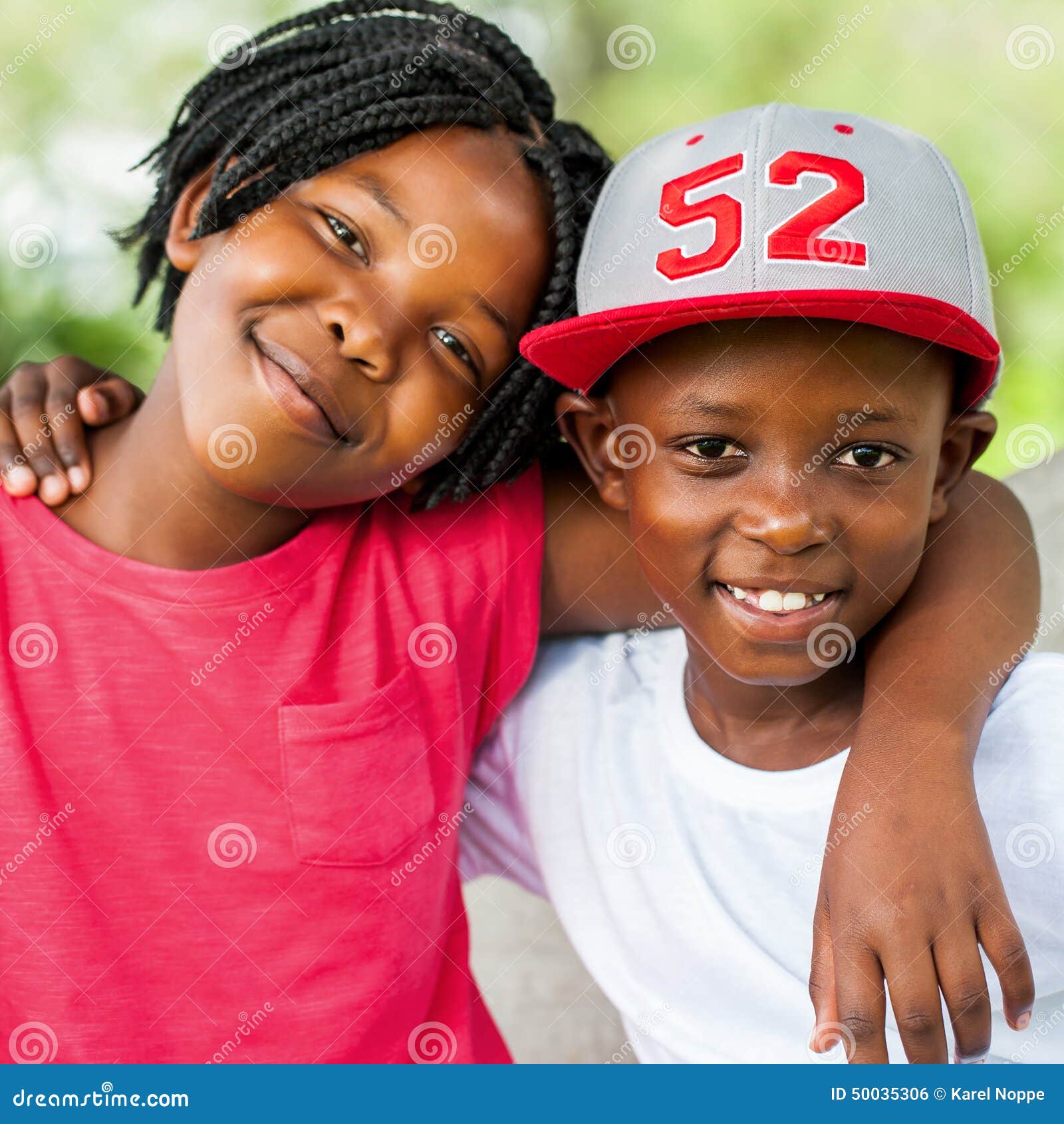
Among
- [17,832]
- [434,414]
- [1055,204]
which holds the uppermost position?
[434,414]

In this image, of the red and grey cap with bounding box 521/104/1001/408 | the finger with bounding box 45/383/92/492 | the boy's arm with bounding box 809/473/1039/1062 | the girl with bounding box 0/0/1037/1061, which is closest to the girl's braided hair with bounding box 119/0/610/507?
the girl with bounding box 0/0/1037/1061

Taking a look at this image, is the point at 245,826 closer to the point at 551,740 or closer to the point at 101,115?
the point at 551,740

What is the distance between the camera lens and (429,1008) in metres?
1.55

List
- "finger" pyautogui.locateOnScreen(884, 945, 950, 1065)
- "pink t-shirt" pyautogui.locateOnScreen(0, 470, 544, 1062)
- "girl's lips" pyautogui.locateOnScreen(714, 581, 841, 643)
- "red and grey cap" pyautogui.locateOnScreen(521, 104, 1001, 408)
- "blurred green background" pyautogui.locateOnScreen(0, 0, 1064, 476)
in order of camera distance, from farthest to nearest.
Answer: "blurred green background" pyautogui.locateOnScreen(0, 0, 1064, 476) → "pink t-shirt" pyautogui.locateOnScreen(0, 470, 544, 1062) → "girl's lips" pyautogui.locateOnScreen(714, 581, 841, 643) → "red and grey cap" pyautogui.locateOnScreen(521, 104, 1001, 408) → "finger" pyautogui.locateOnScreen(884, 945, 950, 1065)

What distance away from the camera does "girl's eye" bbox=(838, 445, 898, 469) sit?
3.79 ft

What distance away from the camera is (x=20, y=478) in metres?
1.35

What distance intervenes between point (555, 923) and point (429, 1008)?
25.4 inches

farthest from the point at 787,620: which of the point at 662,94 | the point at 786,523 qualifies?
the point at 662,94

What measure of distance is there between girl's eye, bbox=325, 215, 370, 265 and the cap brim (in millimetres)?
206

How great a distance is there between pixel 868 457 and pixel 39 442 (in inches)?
37.5

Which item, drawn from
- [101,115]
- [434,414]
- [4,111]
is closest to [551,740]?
[434,414]

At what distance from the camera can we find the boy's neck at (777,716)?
4.53 feet

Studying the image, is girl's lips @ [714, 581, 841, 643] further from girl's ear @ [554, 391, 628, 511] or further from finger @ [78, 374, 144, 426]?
finger @ [78, 374, 144, 426]

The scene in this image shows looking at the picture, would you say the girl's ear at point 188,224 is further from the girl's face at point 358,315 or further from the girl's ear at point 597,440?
the girl's ear at point 597,440
